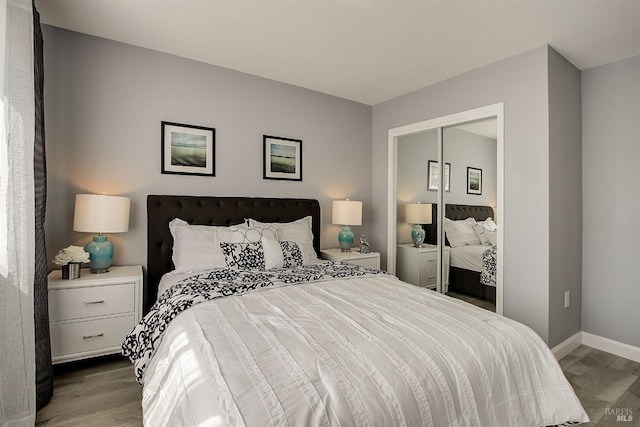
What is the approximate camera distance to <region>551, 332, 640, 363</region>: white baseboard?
2.73 metres

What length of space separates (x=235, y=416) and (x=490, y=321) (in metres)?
1.27

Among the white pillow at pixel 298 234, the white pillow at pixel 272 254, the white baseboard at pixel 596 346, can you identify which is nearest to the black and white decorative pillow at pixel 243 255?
the white pillow at pixel 272 254

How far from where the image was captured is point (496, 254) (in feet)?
9.71

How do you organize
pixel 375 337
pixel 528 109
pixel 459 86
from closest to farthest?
1. pixel 375 337
2. pixel 528 109
3. pixel 459 86

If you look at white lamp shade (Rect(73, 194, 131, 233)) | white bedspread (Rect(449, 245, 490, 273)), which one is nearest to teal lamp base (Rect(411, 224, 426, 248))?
white bedspread (Rect(449, 245, 490, 273))

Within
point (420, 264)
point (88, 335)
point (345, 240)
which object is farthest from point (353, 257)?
point (88, 335)

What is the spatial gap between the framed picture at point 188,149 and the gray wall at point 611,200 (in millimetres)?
3524

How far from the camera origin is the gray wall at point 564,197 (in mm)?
2656

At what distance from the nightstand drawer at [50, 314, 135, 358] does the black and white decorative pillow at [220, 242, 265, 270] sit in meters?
0.81

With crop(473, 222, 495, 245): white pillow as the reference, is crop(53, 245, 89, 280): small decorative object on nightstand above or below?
below

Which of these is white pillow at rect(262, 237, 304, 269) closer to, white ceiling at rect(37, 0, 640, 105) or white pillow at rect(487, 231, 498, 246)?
white ceiling at rect(37, 0, 640, 105)

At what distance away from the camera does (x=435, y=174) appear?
357cm

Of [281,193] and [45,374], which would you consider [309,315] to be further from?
[281,193]

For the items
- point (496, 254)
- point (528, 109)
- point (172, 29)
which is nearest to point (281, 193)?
point (172, 29)
